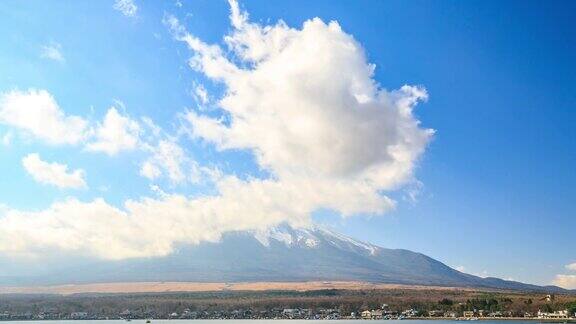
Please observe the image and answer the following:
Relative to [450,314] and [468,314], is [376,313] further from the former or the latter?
[468,314]

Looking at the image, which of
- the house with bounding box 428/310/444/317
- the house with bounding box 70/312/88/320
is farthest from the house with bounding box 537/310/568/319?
the house with bounding box 70/312/88/320

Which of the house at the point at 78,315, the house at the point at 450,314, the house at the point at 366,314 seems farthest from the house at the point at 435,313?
the house at the point at 78,315

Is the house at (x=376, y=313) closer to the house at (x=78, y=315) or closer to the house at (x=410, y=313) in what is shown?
the house at (x=410, y=313)

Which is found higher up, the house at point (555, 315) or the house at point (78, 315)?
the house at point (78, 315)

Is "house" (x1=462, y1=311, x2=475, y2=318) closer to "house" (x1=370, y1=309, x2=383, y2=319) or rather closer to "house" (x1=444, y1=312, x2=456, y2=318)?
"house" (x1=444, y1=312, x2=456, y2=318)

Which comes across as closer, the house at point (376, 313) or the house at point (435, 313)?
the house at point (435, 313)

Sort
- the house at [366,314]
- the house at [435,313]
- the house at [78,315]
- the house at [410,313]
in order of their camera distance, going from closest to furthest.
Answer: the house at [435,313]
the house at [410,313]
the house at [366,314]
the house at [78,315]

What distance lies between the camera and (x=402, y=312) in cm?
12875

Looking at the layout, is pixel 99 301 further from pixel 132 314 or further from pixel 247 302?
pixel 247 302

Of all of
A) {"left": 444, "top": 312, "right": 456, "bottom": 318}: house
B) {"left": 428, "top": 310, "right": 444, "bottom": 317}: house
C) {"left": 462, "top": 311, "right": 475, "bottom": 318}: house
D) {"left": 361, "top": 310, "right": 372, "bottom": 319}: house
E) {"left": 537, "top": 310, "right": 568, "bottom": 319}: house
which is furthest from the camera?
{"left": 361, "top": 310, "right": 372, "bottom": 319}: house

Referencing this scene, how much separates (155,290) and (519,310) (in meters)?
119

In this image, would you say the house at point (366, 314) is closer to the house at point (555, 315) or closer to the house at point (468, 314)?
the house at point (468, 314)

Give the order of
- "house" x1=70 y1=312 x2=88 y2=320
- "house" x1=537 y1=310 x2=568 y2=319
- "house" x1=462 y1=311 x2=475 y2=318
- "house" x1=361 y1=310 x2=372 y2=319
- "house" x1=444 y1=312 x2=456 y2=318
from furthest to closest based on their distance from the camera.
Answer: "house" x1=70 y1=312 x2=88 y2=320 < "house" x1=361 y1=310 x2=372 y2=319 < "house" x1=444 y1=312 x2=456 y2=318 < "house" x1=462 y1=311 x2=475 y2=318 < "house" x1=537 y1=310 x2=568 y2=319

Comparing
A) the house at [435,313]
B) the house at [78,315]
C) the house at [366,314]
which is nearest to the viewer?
the house at [435,313]
